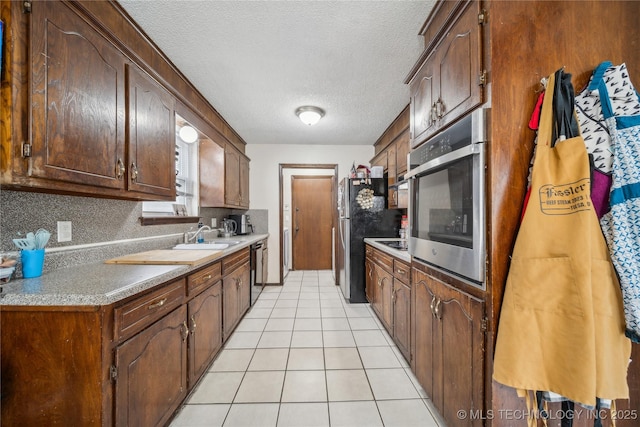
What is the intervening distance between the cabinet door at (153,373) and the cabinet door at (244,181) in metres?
2.48

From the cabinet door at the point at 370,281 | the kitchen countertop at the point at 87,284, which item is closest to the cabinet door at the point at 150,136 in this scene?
the kitchen countertop at the point at 87,284

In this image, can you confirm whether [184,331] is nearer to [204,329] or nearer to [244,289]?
[204,329]

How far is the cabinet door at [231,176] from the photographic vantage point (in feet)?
10.5

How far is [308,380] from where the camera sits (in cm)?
185

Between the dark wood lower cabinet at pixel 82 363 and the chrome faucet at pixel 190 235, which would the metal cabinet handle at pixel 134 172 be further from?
the chrome faucet at pixel 190 235

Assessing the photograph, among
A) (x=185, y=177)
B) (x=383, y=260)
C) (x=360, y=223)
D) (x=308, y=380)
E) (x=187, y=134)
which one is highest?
(x=187, y=134)

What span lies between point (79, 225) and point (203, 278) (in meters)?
0.79

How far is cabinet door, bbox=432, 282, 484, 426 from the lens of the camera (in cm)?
108

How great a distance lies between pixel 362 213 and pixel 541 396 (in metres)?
2.59

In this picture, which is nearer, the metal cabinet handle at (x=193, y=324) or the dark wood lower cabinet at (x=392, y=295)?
the metal cabinet handle at (x=193, y=324)

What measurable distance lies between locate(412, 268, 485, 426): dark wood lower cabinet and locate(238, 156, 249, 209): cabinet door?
2.87 m

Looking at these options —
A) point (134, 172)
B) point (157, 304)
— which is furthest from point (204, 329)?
point (134, 172)

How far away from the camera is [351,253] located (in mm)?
3453

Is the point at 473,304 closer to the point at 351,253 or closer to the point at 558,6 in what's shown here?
the point at 558,6
